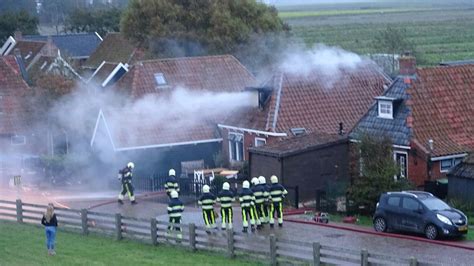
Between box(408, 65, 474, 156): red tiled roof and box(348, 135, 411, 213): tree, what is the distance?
9.93ft

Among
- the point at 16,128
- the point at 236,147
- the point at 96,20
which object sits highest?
the point at 96,20

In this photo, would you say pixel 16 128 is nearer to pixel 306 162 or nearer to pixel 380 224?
pixel 306 162

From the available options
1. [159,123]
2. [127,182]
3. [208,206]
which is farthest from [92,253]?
[159,123]

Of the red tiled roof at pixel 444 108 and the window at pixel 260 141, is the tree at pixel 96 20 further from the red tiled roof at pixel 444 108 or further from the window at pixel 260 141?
the red tiled roof at pixel 444 108

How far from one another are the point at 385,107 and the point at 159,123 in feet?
40.6

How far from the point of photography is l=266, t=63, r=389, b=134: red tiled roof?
49.6 m

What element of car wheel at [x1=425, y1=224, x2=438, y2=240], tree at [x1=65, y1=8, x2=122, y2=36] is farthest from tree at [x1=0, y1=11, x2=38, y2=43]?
car wheel at [x1=425, y1=224, x2=438, y2=240]

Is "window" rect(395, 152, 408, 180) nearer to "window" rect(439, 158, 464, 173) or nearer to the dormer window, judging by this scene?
"window" rect(439, 158, 464, 173)

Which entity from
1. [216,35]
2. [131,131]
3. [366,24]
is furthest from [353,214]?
[366,24]

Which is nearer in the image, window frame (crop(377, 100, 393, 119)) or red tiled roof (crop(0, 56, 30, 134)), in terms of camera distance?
window frame (crop(377, 100, 393, 119))

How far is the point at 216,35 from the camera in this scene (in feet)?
241

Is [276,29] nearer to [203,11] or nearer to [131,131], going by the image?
[203,11]

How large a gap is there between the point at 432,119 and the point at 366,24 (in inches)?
3953

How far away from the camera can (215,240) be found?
1266 inches
